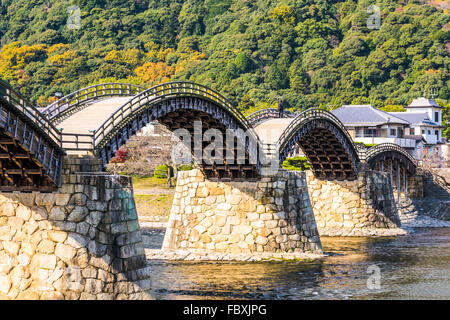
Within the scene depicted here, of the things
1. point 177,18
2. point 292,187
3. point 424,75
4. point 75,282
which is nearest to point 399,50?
point 424,75

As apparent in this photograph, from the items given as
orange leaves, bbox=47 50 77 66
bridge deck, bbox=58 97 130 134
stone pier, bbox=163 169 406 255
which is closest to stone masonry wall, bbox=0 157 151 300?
bridge deck, bbox=58 97 130 134

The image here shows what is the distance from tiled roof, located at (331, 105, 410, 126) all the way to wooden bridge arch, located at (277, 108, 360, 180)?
26.0 metres

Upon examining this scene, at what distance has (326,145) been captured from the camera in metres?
50.3

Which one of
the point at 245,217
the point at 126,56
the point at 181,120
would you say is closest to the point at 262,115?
the point at 245,217

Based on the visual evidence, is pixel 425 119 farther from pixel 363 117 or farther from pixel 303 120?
Answer: pixel 303 120

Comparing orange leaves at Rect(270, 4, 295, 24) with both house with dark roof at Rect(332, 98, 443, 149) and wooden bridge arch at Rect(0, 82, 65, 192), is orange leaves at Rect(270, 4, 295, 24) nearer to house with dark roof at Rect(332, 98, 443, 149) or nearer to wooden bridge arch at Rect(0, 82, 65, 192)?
house with dark roof at Rect(332, 98, 443, 149)

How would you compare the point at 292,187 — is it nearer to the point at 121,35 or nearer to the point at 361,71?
the point at 361,71

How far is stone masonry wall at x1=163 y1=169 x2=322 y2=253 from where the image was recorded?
121 feet

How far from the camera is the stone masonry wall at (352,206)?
2013 inches

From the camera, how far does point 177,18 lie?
463ft

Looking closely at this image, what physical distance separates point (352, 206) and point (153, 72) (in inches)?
2919

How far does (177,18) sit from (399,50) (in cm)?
4824

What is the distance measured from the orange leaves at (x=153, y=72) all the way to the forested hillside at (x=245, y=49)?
0.64 ft

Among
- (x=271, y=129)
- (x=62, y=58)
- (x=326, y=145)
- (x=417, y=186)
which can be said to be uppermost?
(x=62, y=58)
